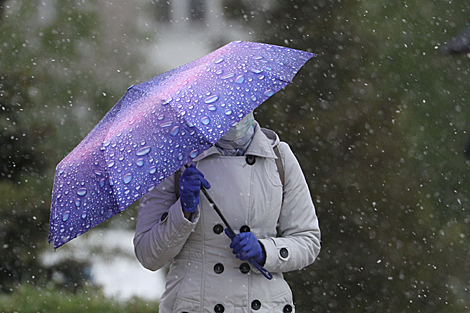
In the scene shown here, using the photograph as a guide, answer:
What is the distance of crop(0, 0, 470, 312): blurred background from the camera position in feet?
16.2

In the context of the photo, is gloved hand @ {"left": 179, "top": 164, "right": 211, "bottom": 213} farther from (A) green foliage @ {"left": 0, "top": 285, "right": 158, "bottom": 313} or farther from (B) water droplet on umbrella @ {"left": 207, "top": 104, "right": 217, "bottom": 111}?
(A) green foliage @ {"left": 0, "top": 285, "right": 158, "bottom": 313}

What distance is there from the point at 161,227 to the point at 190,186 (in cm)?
23

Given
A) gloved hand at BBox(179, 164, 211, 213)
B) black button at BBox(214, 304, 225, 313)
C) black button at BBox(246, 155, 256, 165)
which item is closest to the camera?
gloved hand at BBox(179, 164, 211, 213)

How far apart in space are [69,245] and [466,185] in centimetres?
370

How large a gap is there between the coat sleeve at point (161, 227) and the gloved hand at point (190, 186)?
48mm

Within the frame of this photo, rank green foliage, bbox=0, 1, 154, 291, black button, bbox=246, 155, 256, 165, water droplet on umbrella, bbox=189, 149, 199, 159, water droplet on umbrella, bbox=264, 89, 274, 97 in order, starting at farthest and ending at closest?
green foliage, bbox=0, 1, 154, 291
black button, bbox=246, 155, 256, 165
water droplet on umbrella, bbox=264, 89, 274, 97
water droplet on umbrella, bbox=189, 149, 199, 159

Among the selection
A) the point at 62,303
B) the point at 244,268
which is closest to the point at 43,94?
the point at 62,303

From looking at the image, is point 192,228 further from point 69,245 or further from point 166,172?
point 69,245

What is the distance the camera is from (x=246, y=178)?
2.06 metres

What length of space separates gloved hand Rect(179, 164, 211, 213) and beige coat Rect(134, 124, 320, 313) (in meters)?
0.06

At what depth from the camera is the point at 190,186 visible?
1.83m

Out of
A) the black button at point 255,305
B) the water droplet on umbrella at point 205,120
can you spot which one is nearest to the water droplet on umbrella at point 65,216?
the water droplet on umbrella at point 205,120

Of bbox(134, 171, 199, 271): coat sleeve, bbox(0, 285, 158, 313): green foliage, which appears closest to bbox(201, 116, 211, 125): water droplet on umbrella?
bbox(134, 171, 199, 271): coat sleeve

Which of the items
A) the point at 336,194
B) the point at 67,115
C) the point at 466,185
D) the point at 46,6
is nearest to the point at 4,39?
the point at 46,6
